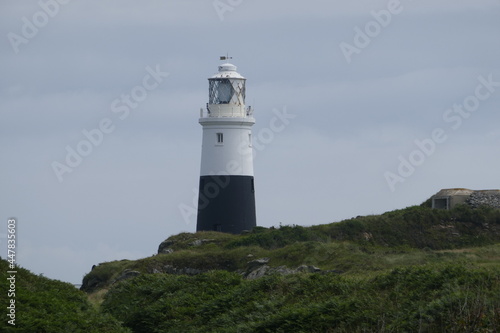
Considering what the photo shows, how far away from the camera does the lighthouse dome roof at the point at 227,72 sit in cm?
4597

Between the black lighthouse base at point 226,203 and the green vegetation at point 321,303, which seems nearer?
the green vegetation at point 321,303

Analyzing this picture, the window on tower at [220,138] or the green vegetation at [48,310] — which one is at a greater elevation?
the window on tower at [220,138]

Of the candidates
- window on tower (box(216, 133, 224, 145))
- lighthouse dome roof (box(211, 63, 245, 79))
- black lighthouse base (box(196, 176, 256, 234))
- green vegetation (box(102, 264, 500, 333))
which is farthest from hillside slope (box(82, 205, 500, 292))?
lighthouse dome roof (box(211, 63, 245, 79))

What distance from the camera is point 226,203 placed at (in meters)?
44.0

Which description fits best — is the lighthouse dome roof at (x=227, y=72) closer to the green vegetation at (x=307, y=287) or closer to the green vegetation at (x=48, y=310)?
the green vegetation at (x=307, y=287)

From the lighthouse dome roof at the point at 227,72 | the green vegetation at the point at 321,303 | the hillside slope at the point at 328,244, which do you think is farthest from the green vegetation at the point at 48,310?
the lighthouse dome roof at the point at 227,72

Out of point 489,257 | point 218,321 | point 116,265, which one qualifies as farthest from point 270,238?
point 218,321

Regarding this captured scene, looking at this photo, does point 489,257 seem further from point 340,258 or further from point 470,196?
point 470,196

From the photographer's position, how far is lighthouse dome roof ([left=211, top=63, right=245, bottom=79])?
151 feet

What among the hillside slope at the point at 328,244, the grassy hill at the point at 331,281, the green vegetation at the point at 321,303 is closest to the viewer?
→ the green vegetation at the point at 321,303

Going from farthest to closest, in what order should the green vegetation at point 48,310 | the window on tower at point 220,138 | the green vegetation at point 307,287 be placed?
1. the window on tower at point 220,138
2. the green vegetation at point 48,310
3. the green vegetation at point 307,287

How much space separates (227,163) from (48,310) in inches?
967

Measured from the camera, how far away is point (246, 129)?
45.4 m

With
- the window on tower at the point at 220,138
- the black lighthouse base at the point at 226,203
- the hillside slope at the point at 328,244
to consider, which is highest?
the window on tower at the point at 220,138
